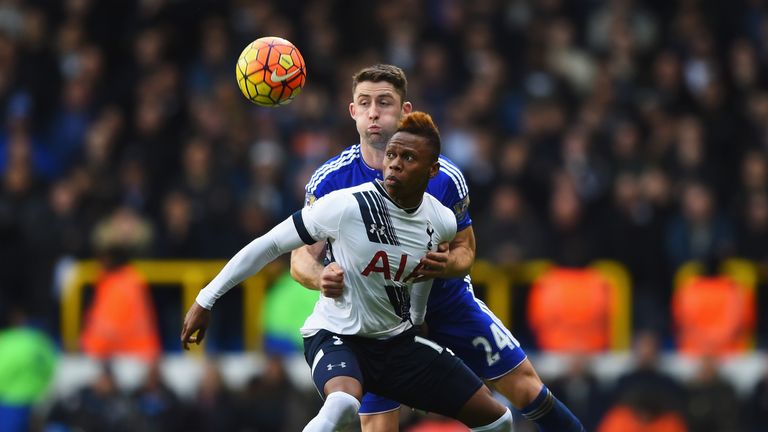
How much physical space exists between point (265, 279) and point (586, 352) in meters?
3.40

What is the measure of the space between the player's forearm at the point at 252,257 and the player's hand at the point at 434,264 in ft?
2.24

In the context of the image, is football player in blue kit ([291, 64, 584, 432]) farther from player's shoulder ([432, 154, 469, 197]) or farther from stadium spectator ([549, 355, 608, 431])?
stadium spectator ([549, 355, 608, 431])

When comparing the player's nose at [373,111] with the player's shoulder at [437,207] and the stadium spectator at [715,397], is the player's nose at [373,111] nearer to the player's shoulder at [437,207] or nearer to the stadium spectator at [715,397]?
the player's shoulder at [437,207]

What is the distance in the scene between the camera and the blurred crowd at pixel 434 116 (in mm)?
15070

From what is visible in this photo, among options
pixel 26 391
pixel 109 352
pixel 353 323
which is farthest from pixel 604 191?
pixel 353 323

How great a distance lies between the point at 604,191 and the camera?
50.6ft

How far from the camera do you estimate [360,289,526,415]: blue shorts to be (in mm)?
8961

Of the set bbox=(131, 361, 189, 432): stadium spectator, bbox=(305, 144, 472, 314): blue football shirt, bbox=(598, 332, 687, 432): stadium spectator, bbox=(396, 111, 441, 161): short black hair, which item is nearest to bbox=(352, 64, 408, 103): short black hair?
bbox=(305, 144, 472, 314): blue football shirt

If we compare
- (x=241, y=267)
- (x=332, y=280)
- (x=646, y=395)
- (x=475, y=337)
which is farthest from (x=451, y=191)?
(x=646, y=395)

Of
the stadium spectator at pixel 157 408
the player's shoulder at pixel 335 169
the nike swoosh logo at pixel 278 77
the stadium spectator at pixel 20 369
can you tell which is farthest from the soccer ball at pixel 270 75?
the stadium spectator at pixel 20 369

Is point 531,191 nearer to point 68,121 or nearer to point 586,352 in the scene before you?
point 586,352

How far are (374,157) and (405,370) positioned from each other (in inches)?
50.0

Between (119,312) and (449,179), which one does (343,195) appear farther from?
(119,312)

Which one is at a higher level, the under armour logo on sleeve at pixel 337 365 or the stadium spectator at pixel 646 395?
the under armour logo on sleeve at pixel 337 365
